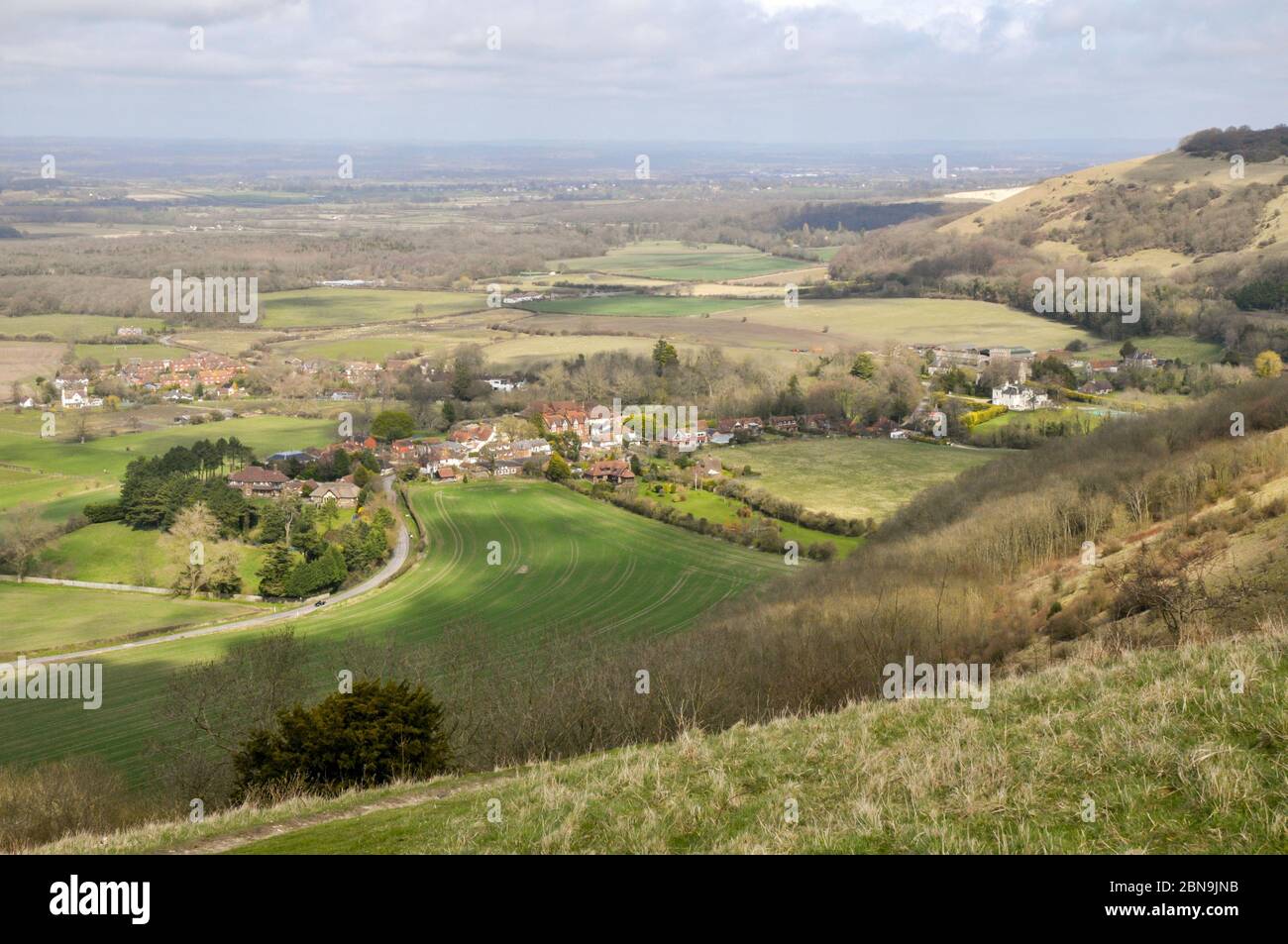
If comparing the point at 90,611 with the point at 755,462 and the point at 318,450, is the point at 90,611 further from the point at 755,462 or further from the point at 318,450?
the point at 755,462

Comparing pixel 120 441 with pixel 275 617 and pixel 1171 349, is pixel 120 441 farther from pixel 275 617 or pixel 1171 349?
pixel 1171 349

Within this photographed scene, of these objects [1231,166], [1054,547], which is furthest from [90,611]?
[1231,166]
